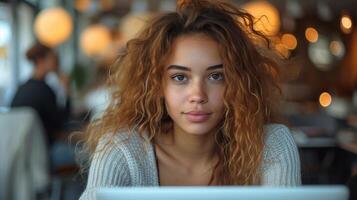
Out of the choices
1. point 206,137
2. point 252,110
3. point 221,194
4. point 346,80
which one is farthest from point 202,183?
point 346,80

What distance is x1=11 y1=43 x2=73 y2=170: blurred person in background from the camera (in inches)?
182

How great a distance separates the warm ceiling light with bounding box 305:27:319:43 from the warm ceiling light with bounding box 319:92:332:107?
113 centimetres

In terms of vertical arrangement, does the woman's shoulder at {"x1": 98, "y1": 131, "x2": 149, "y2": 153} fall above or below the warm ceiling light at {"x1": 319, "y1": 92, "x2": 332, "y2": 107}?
above

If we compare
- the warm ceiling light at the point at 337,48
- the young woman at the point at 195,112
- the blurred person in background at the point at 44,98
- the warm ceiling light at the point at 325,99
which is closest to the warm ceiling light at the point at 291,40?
the warm ceiling light at the point at 337,48

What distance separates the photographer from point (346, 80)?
11273mm

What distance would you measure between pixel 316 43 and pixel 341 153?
651cm

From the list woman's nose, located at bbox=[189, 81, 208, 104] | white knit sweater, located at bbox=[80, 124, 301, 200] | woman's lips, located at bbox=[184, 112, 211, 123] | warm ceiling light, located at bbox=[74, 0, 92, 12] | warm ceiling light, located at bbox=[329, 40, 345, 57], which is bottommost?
white knit sweater, located at bbox=[80, 124, 301, 200]

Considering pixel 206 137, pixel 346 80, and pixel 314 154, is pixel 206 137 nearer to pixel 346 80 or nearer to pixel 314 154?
pixel 314 154

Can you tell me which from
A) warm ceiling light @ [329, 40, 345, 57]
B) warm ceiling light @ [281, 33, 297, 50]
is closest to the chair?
warm ceiling light @ [281, 33, 297, 50]

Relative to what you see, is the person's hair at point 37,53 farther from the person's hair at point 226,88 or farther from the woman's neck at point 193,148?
the woman's neck at point 193,148

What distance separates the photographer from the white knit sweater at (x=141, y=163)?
5.08 feet

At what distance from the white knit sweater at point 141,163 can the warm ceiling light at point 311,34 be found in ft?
33.5

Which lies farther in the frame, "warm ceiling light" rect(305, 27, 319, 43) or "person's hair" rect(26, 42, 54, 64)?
"warm ceiling light" rect(305, 27, 319, 43)

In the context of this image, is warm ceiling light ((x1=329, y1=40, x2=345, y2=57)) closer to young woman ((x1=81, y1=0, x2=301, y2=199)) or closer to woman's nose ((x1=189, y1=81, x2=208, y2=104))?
young woman ((x1=81, y1=0, x2=301, y2=199))
